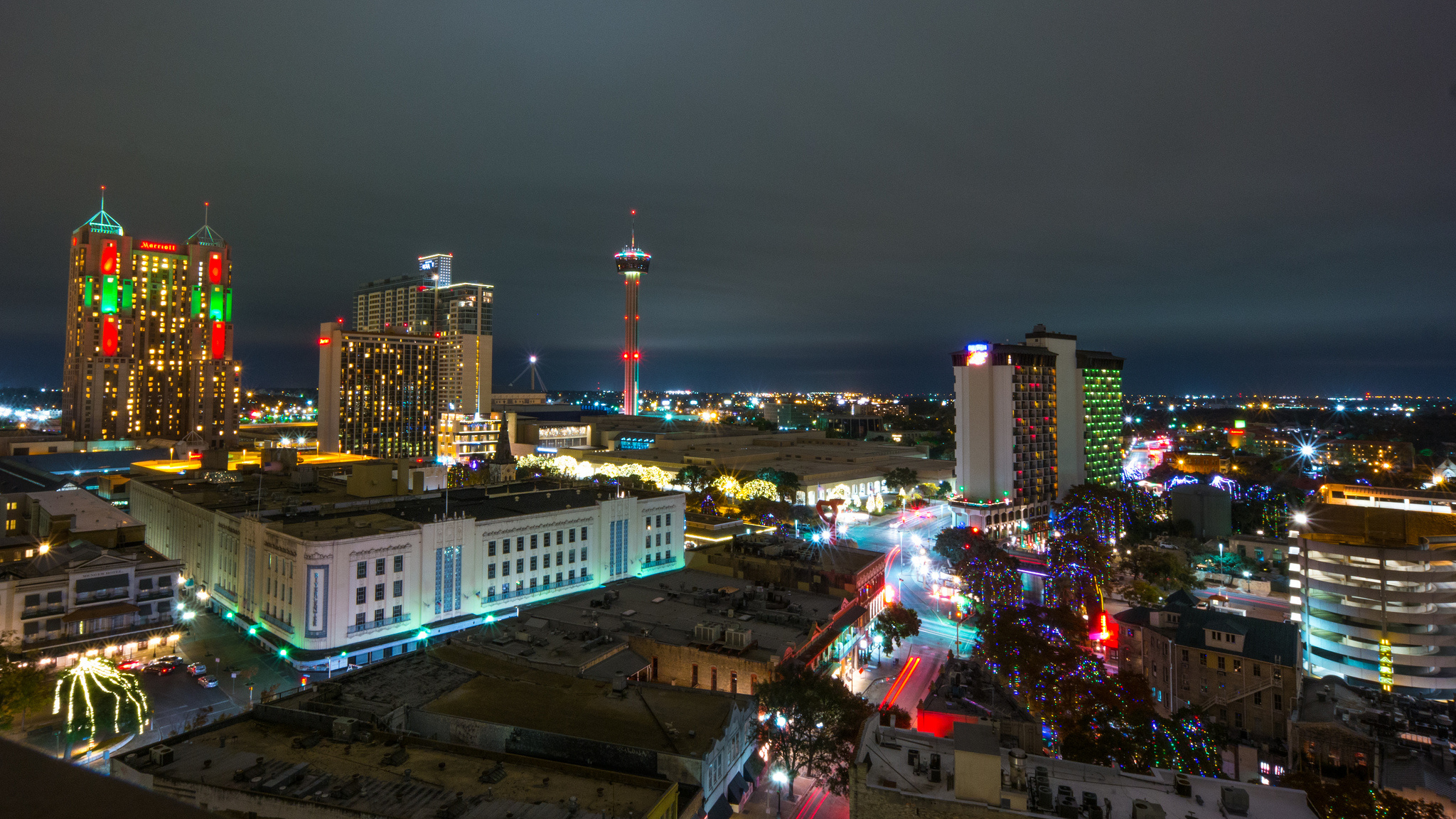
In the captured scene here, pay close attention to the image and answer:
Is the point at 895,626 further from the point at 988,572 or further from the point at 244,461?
the point at 244,461

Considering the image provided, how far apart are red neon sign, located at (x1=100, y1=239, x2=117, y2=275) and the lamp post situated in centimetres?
15310

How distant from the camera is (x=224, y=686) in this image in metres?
42.5

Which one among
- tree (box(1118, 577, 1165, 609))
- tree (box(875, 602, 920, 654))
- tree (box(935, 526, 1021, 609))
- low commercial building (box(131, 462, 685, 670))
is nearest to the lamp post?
tree (box(875, 602, 920, 654))

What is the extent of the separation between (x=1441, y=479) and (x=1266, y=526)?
18740 mm

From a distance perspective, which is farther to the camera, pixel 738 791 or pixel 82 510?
pixel 82 510

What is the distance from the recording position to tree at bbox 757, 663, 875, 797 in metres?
30.7

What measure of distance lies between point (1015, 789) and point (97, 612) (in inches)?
2127

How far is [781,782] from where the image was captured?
33125 mm

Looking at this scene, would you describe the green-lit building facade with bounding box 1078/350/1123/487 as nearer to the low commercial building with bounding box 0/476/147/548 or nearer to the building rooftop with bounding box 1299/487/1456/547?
the building rooftop with bounding box 1299/487/1456/547

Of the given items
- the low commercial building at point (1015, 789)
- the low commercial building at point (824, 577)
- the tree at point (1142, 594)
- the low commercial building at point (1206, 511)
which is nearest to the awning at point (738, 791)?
the low commercial building at point (1015, 789)

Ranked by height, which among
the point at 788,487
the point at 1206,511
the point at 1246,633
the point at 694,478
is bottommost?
the point at 1246,633

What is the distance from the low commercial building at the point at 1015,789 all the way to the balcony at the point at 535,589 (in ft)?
113

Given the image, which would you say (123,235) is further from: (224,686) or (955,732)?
(955,732)

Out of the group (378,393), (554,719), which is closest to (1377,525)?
(554,719)
